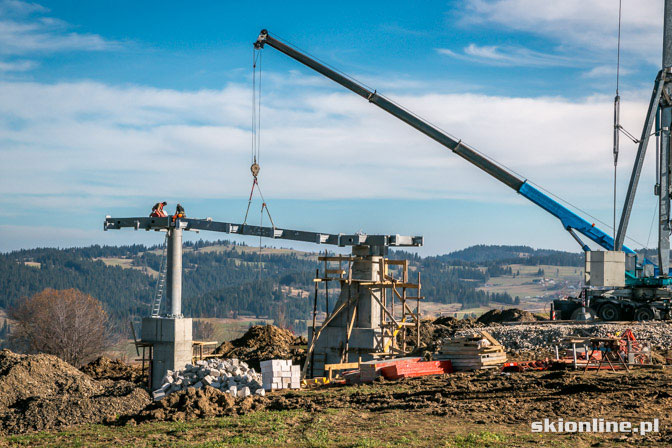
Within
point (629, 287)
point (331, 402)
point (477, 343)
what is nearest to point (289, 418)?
point (331, 402)

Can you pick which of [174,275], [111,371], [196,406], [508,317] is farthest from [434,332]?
[196,406]

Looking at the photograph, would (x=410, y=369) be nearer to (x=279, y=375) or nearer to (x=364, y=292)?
(x=279, y=375)

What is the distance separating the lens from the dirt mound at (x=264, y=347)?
3703 centimetres

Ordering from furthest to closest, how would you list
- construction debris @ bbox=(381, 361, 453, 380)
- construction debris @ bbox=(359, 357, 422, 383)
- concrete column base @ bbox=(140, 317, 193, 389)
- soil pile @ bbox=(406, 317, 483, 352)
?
soil pile @ bbox=(406, 317, 483, 352), concrete column base @ bbox=(140, 317, 193, 389), construction debris @ bbox=(359, 357, 422, 383), construction debris @ bbox=(381, 361, 453, 380)

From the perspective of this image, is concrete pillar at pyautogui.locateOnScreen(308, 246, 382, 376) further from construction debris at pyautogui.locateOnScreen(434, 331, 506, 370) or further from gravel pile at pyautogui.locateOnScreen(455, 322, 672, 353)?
construction debris at pyautogui.locateOnScreen(434, 331, 506, 370)

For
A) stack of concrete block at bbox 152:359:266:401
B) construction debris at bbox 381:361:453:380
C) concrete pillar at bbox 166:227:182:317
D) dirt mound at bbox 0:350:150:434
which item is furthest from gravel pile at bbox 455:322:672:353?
dirt mound at bbox 0:350:150:434

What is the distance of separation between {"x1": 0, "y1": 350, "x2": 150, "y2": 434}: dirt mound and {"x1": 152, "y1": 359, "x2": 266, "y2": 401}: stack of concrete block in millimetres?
1012

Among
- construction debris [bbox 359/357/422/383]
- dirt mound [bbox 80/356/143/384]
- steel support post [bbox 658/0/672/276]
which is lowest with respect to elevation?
dirt mound [bbox 80/356/143/384]

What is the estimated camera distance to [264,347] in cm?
4028

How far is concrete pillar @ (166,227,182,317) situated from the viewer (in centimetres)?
2931

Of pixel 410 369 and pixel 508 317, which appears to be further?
pixel 508 317

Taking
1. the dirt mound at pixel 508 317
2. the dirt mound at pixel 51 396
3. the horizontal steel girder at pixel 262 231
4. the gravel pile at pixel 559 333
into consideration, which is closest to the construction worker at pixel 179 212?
the horizontal steel girder at pixel 262 231

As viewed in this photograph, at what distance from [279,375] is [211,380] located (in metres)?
2.41

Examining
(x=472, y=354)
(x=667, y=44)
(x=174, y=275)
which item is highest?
(x=667, y=44)
